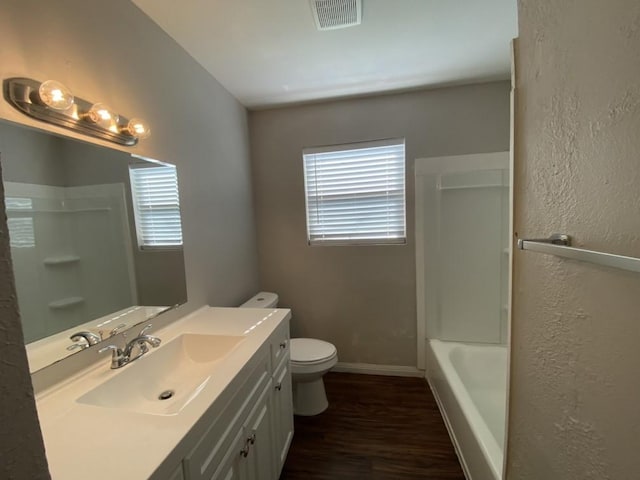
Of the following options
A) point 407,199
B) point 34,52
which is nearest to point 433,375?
point 407,199

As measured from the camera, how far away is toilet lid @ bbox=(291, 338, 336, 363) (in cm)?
193

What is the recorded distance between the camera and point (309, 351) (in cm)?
203

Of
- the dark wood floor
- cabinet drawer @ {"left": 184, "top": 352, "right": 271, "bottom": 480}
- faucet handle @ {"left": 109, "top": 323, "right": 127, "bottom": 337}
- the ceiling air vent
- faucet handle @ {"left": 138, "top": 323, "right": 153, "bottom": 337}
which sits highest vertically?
the ceiling air vent

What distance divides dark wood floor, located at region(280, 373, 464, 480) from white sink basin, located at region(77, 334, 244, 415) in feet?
2.75

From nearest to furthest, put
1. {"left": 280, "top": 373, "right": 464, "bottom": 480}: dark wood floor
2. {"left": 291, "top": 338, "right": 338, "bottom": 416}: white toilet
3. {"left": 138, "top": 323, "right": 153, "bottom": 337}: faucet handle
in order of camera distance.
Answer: {"left": 138, "top": 323, "right": 153, "bottom": 337}: faucet handle, {"left": 280, "top": 373, "right": 464, "bottom": 480}: dark wood floor, {"left": 291, "top": 338, "right": 338, "bottom": 416}: white toilet

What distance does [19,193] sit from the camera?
90 cm

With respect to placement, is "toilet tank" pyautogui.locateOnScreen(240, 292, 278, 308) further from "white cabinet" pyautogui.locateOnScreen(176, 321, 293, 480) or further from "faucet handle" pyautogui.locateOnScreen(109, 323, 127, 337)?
"faucet handle" pyautogui.locateOnScreen(109, 323, 127, 337)

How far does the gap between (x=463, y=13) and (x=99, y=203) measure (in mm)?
1974

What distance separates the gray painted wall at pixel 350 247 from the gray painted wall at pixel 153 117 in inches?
7.9

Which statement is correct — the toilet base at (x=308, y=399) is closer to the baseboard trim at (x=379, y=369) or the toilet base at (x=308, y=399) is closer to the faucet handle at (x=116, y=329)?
the baseboard trim at (x=379, y=369)

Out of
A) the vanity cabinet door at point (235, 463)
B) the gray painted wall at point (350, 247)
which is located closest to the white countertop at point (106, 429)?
the vanity cabinet door at point (235, 463)

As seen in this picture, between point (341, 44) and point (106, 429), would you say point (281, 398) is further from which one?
point (341, 44)

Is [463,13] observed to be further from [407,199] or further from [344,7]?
[407,199]

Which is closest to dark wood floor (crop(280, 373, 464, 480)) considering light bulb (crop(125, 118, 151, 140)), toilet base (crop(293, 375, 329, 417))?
toilet base (crop(293, 375, 329, 417))
